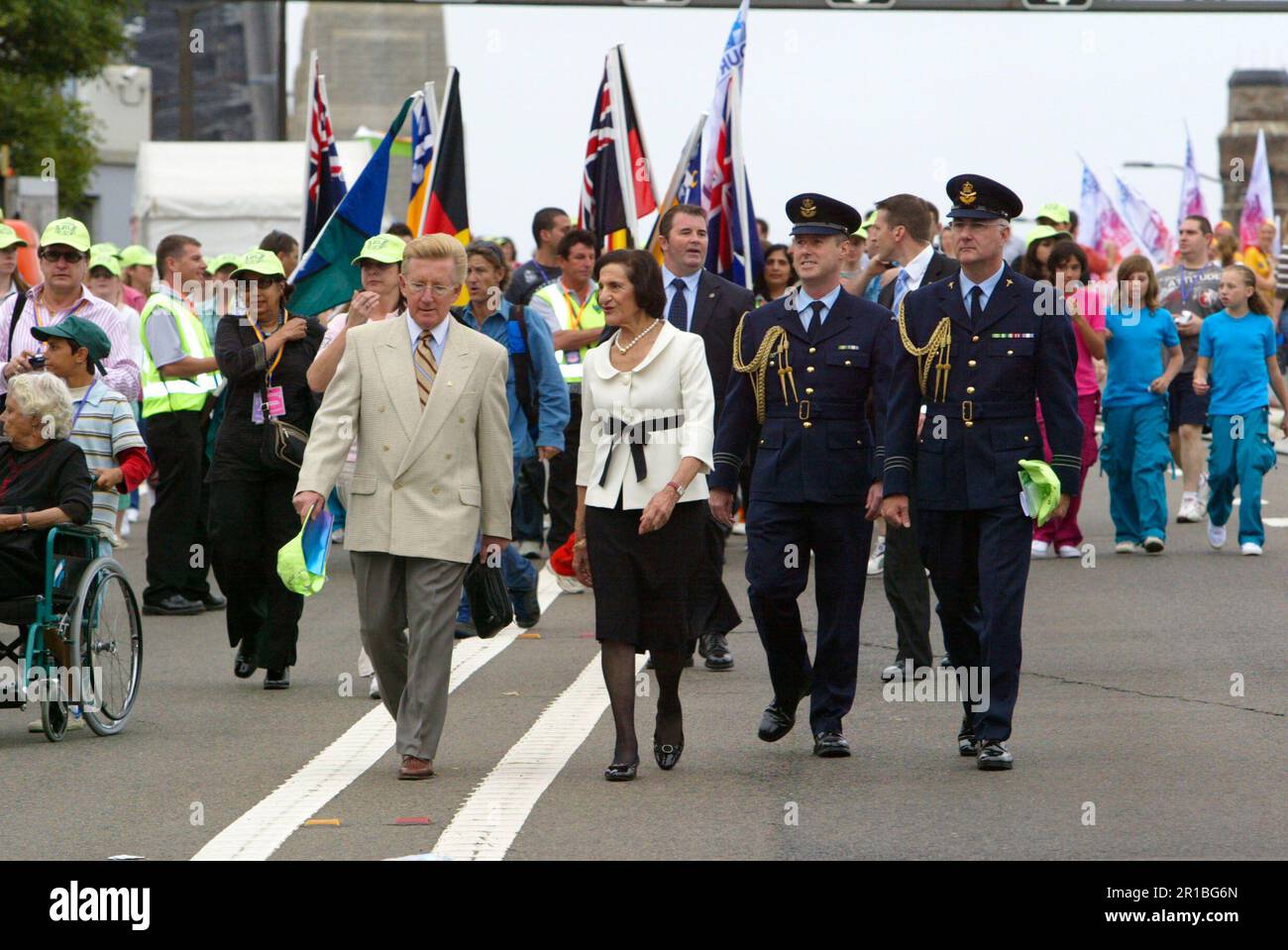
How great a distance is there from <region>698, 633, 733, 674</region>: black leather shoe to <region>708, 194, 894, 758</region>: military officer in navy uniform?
2216 millimetres

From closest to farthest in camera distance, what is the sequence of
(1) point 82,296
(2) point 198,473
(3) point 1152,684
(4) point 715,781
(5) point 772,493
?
(4) point 715,781, (5) point 772,493, (3) point 1152,684, (1) point 82,296, (2) point 198,473

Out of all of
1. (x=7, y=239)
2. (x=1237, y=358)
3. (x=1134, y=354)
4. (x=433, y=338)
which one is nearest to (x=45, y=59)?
(x=7, y=239)

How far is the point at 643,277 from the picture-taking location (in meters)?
8.61

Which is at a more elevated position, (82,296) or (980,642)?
(82,296)

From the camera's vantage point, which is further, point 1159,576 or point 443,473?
point 1159,576

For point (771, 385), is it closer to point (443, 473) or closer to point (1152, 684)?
point (443, 473)

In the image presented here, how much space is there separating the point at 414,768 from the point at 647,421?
1.51m

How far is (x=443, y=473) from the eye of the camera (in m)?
8.51

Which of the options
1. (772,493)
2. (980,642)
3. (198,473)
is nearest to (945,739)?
(980,642)

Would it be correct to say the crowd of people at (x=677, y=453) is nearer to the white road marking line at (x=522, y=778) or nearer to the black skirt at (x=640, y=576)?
the black skirt at (x=640, y=576)

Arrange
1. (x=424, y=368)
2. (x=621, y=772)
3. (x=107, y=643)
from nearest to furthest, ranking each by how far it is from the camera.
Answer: (x=621, y=772) → (x=424, y=368) → (x=107, y=643)

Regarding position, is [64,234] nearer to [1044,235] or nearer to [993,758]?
[993,758]

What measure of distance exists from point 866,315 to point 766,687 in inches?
89.4

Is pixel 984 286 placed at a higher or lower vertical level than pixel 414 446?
higher
